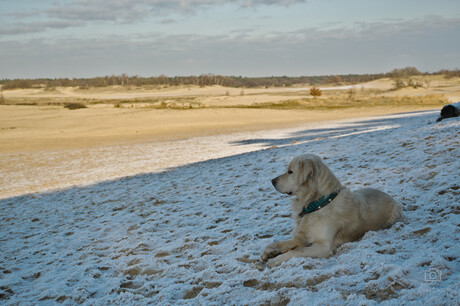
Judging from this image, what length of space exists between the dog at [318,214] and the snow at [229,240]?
0.50 feet

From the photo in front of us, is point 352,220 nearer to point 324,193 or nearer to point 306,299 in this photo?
point 324,193

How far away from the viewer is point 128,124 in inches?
1639

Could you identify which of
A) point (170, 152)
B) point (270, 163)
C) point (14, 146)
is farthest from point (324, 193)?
point (14, 146)

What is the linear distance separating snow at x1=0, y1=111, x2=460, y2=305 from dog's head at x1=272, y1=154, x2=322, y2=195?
0.94 m

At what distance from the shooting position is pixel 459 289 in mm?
3656

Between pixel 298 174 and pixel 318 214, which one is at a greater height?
pixel 298 174

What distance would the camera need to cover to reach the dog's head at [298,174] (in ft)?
17.3

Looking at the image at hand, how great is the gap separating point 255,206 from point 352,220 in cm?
327

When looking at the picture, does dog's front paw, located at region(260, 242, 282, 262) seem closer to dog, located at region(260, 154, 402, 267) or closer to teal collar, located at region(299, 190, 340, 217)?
dog, located at region(260, 154, 402, 267)

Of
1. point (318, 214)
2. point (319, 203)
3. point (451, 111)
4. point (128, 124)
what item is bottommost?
point (128, 124)

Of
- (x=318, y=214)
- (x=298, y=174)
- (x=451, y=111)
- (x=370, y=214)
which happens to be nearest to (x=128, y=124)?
(x=451, y=111)

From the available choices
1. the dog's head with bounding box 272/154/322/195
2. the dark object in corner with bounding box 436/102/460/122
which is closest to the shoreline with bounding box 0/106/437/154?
the dark object in corner with bounding box 436/102/460/122

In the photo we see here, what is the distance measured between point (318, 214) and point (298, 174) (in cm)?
56

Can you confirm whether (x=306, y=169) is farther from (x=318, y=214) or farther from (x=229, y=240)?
(x=229, y=240)
